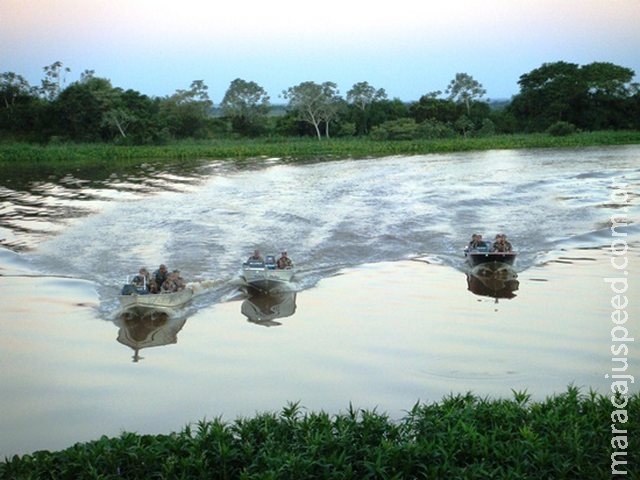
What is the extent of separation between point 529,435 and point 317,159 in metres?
44.7

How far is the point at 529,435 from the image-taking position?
8.66 m

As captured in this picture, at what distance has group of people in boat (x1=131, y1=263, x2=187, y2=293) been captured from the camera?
1653 cm

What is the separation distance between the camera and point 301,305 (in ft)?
56.7

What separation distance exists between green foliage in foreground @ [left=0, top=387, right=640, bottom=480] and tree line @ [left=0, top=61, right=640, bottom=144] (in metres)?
54.9

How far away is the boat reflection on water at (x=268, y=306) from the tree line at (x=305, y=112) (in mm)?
45916

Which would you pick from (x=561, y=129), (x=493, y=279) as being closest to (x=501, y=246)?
(x=493, y=279)

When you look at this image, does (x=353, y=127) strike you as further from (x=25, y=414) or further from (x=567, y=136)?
(x=25, y=414)

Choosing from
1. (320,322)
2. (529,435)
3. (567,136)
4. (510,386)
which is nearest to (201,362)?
(320,322)

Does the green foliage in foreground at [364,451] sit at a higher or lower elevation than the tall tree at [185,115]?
lower

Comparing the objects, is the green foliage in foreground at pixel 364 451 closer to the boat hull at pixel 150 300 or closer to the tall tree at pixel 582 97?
the boat hull at pixel 150 300

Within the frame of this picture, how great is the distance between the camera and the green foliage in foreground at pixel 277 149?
53469 mm

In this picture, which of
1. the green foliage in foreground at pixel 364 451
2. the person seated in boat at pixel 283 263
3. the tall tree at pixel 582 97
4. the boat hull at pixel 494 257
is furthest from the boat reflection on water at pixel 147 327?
the tall tree at pixel 582 97

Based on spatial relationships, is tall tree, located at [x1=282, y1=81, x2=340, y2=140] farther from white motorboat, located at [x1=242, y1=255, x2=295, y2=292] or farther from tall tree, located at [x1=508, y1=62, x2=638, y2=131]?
white motorboat, located at [x1=242, y1=255, x2=295, y2=292]

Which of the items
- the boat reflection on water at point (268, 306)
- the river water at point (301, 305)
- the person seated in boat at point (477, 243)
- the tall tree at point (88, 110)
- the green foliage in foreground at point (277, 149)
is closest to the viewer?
the river water at point (301, 305)
